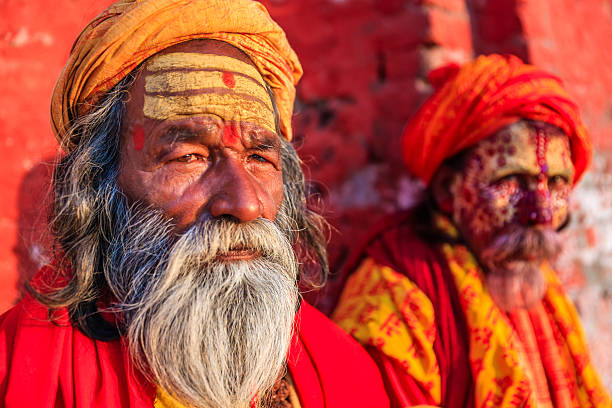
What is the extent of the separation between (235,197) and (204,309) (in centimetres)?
29

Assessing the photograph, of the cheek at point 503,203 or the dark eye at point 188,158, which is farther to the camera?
the cheek at point 503,203

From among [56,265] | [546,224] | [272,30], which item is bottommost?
[546,224]

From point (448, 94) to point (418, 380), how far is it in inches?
43.8

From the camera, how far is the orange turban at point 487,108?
2.36 metres

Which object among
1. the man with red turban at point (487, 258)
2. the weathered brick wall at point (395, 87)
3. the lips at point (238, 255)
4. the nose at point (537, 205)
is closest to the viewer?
the lips at point (238, 255)

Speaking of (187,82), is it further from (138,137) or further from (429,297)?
(429,297)

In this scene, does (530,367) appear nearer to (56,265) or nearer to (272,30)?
(272,30)

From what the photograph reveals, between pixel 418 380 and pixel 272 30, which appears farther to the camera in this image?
pixel 418 380

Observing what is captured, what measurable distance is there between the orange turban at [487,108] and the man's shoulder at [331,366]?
3.05ft

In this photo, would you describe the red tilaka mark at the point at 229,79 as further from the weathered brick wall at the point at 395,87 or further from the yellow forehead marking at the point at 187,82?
the weathered brick wall at the point at 395,87

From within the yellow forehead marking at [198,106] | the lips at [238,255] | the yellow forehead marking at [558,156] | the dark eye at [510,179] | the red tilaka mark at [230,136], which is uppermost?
the yellow forehead marking at [198,106]

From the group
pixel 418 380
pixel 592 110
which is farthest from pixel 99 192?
pixel 592 110

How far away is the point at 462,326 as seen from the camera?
231 cm

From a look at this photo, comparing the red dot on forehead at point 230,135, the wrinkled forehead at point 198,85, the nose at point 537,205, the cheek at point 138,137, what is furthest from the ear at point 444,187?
the cheek at point 138,137
